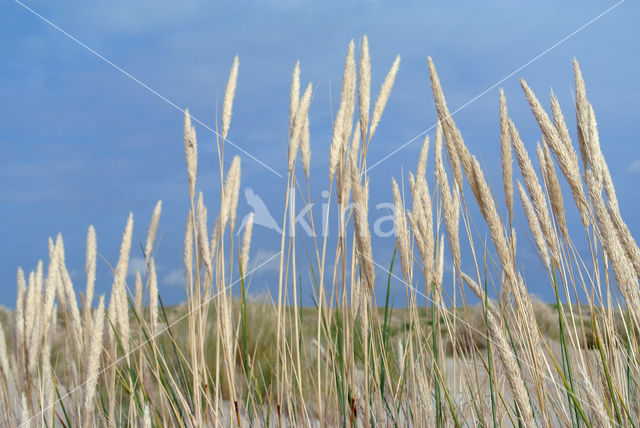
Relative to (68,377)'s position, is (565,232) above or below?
above

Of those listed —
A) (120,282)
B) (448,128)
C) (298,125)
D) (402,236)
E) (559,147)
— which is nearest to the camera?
(559,147)

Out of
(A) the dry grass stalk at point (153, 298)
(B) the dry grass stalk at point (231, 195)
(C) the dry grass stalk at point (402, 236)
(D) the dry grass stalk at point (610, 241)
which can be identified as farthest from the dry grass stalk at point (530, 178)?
(A) the dry grass stalk at point (153, 298)

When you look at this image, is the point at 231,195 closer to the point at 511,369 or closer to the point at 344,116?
the point at 344,116

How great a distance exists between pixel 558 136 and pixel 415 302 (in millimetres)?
716

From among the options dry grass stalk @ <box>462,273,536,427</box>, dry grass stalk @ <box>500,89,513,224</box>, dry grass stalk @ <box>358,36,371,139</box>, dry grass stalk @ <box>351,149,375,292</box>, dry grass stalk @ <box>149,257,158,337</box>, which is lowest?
dry grass stalk @ <box>462,273,536,427</box>

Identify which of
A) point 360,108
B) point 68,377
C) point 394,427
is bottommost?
point 394,427

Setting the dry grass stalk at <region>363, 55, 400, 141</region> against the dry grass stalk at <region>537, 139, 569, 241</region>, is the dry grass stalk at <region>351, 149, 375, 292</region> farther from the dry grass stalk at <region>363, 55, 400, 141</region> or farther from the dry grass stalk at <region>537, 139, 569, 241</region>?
the dry grass stalk at <region>537, 139, 569, 241</region>

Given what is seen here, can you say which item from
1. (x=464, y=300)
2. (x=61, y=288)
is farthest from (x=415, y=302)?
(x=61, y=288)

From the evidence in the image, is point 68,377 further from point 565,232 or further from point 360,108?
point 565,232

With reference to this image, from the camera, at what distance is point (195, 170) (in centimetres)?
139

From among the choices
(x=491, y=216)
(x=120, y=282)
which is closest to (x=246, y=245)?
(x=120, y=282)

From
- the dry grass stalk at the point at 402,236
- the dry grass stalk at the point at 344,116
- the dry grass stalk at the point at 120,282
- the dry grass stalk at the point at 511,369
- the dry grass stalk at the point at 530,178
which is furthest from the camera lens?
the dry grass stalk at the point at 120,282

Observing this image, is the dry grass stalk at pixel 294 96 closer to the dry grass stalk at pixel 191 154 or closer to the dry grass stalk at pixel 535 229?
the dry grass stalk at pixel 191 154

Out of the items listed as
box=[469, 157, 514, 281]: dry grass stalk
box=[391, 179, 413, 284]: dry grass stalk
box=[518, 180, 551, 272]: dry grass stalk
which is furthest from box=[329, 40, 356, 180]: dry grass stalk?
box=[518, 180, 551, 272]: dry grass stalk
